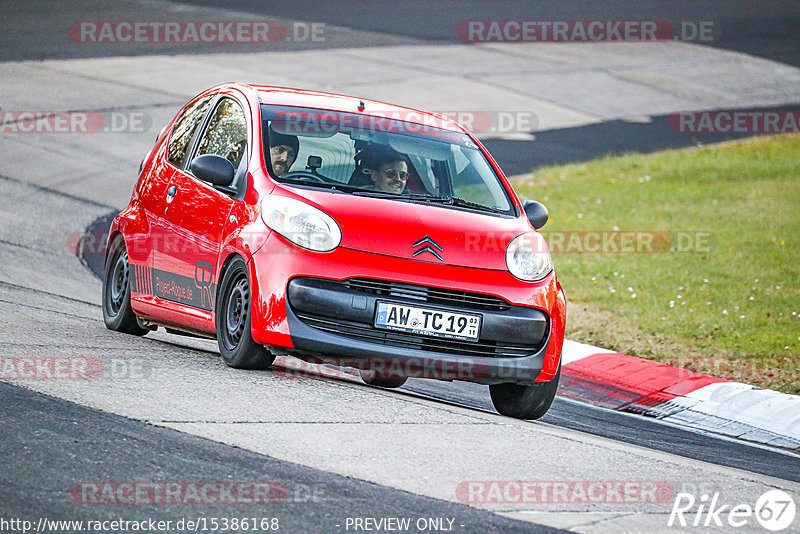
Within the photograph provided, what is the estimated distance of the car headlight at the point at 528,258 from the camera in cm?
Answer: 691

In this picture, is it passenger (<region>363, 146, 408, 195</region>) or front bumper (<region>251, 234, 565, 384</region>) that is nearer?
front bumper (<region>251, 234, 565, 384</region>)

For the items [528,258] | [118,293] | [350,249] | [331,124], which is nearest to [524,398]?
[528,258]

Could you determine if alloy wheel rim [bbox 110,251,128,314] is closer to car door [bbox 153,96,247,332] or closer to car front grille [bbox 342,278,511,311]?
car door [bbox 153,96,247,332]

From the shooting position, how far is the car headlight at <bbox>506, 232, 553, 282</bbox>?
272 inches

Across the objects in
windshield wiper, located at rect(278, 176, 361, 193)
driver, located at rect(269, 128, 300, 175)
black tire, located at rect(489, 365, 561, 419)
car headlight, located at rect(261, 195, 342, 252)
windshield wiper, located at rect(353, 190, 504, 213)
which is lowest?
black tire, located at rect(489, 365, 561, 419)

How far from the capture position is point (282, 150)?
7367 millimetres

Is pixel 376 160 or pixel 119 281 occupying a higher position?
pixel 376 160

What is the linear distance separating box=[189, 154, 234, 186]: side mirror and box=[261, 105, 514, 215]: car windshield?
243 millimetres

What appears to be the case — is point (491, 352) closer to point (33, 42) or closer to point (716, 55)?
point (33, 42)

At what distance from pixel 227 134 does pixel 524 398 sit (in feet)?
8.25

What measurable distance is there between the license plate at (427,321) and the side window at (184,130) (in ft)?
7.64

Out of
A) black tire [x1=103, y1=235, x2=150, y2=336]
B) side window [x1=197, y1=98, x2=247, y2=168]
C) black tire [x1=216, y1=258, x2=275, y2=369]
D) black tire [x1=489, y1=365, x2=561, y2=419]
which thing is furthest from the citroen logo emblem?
black tire [x1=103, y1=235, x2=150, y2=336]

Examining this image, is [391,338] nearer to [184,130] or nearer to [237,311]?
[237,311]

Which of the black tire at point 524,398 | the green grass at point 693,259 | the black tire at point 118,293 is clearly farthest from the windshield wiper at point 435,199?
the green grass at point 693,259
